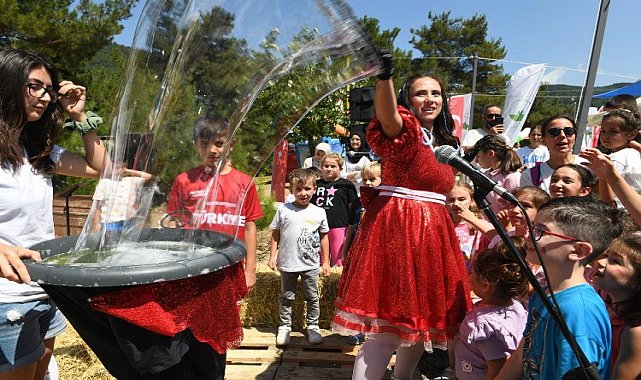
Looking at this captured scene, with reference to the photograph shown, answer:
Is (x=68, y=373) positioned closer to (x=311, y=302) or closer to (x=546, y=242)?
(x=311, y=302)

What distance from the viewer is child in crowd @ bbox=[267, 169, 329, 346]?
12.5ft

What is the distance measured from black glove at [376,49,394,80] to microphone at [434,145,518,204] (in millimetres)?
318

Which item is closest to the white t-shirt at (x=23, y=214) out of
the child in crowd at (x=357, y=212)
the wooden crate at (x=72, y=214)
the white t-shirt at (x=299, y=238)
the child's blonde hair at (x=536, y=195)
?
the white t-shirt at (x=299, y=238)

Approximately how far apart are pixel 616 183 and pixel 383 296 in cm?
128

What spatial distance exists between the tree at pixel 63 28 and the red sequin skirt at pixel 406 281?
9.69m

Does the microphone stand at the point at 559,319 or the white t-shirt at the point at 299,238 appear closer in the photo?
the microphone stand at the point at 559,319

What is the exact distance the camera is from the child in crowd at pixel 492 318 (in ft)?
7.45

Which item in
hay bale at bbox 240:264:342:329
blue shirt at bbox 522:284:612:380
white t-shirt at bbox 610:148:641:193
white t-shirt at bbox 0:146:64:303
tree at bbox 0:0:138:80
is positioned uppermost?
tree at bbox 0:0:138:80

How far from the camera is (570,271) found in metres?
1.69

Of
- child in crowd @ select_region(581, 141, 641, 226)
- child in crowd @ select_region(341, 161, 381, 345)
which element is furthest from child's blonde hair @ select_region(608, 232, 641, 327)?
child in crowd @ select_region(341, 161, 381, 345)

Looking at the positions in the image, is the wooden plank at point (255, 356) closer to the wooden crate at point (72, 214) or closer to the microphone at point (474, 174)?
the microphone at point (474, 174)

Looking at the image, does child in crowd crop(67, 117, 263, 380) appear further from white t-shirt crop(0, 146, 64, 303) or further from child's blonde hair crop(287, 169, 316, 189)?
child's blonde hair crop(287, 169, 316, 189)

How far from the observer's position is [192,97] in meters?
1.50

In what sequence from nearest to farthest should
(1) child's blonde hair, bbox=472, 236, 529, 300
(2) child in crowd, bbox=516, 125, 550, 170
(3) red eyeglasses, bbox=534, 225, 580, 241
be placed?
(3) red eyeglasses, bbox=534, 225, 580, 241 → (1) child's blonde hair, bbox=472, 236, 529, 300 → (2) child in crowd, bbox=516, 125, 550, 170
